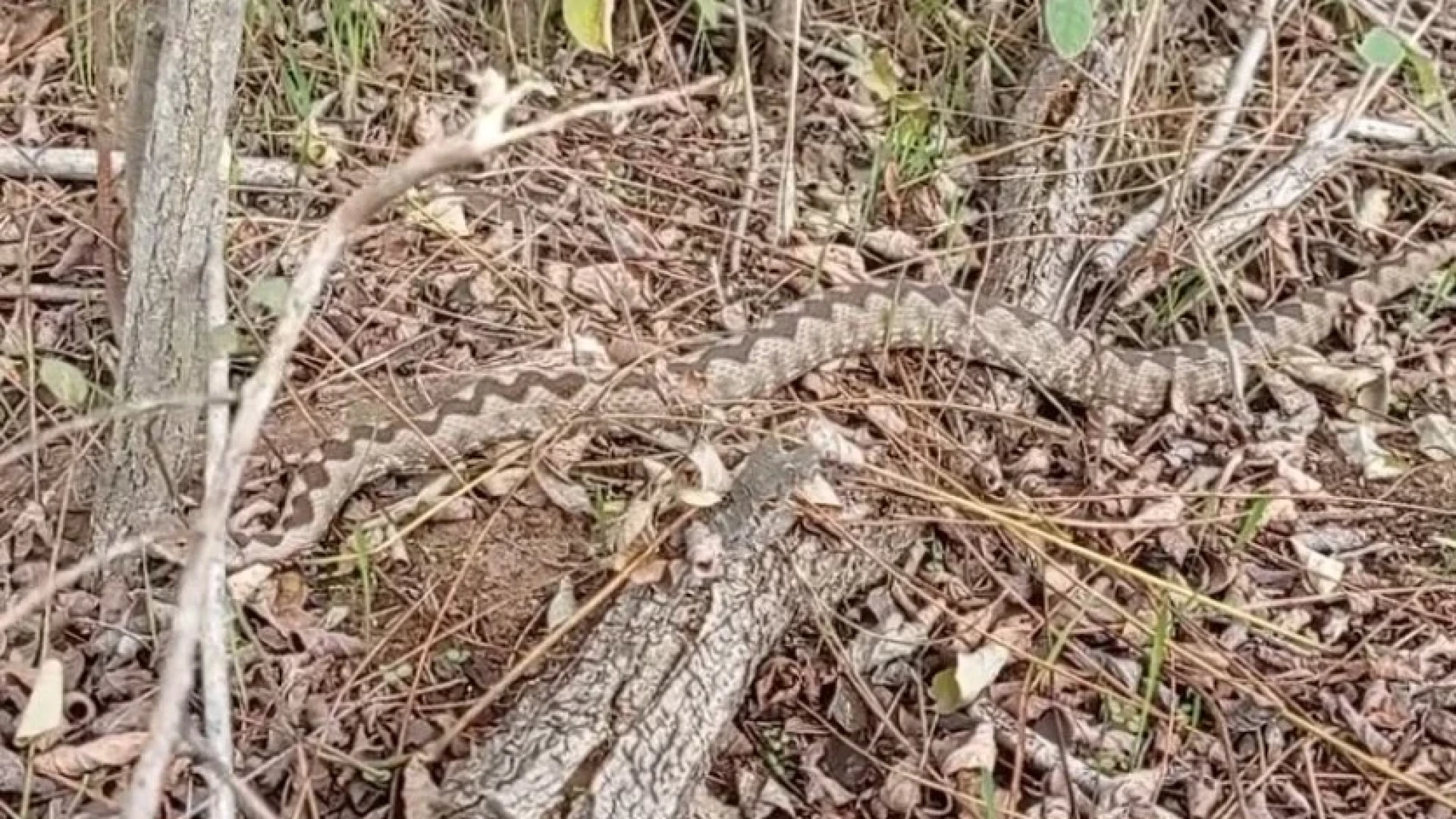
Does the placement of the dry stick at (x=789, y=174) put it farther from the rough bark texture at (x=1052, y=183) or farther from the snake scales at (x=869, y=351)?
the rough bark texture at (x=1052, y=183)

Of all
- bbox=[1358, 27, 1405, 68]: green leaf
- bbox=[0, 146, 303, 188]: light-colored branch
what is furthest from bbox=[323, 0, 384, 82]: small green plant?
bbox=[1358, 27, 1405, 68]: green leaf

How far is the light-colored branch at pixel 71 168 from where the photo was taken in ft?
17.3

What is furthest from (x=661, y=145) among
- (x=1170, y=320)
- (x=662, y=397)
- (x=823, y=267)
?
(x=1170, y=320)

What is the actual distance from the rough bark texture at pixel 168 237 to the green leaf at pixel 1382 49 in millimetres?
2584

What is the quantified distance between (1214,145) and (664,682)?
9.69ft

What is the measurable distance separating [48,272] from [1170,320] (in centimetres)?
336

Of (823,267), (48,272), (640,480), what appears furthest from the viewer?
(823,267)

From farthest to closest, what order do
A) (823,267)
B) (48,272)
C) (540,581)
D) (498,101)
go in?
1. (823,267)
2. (48,272)
3. (540,581)
4. (498,101)

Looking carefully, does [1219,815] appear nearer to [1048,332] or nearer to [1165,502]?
[1165,502]

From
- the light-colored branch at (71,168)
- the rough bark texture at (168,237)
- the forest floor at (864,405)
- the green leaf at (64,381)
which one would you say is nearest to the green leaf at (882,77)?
the forest floor at (864,405)

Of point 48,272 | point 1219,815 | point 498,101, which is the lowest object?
point 1219,815

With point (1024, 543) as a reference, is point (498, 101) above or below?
above

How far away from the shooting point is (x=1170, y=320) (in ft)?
18.2

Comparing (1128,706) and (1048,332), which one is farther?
(1048,332)
